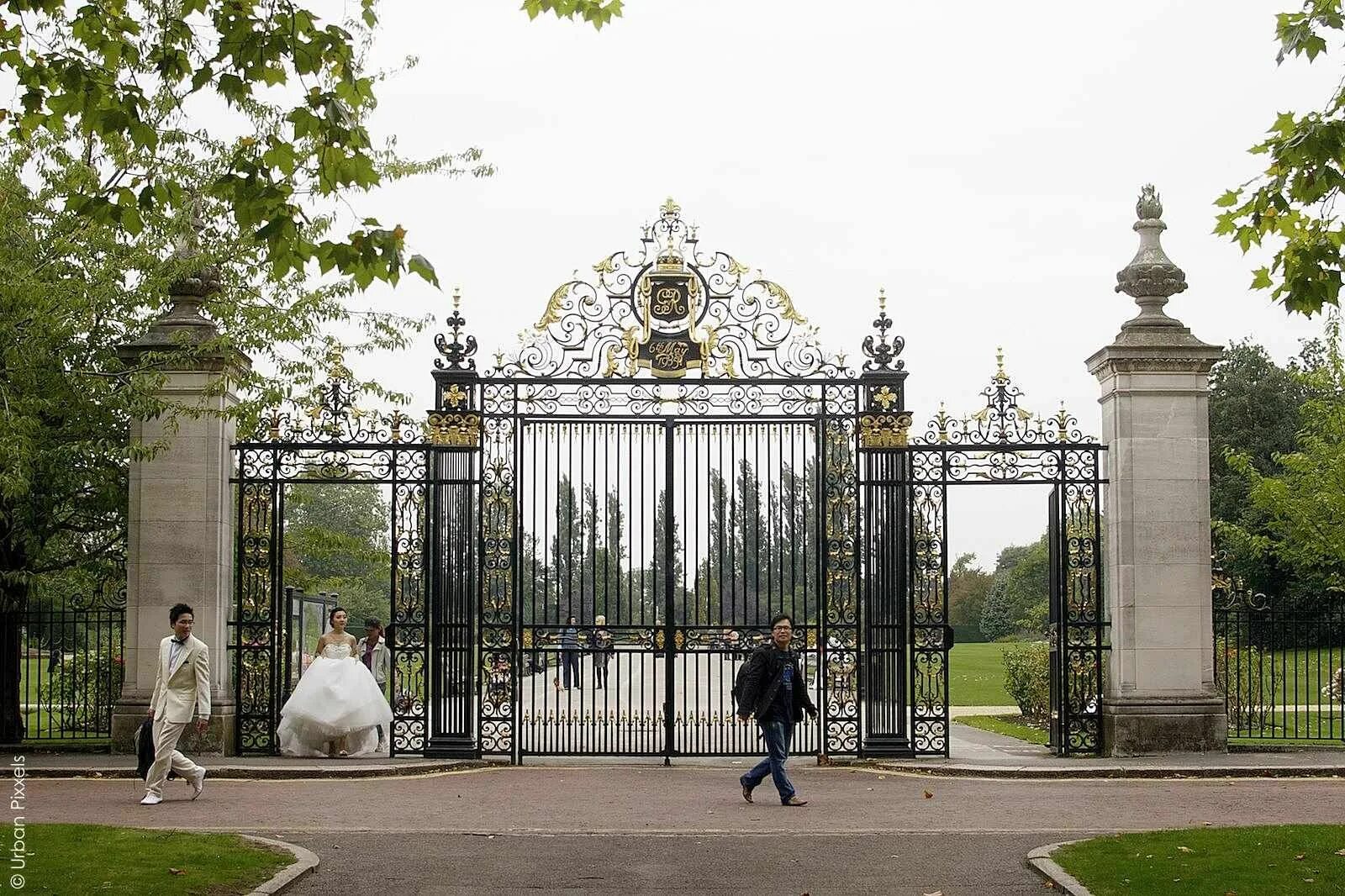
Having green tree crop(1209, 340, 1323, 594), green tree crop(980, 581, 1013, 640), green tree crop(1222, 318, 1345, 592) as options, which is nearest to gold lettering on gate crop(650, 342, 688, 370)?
green tree crop(1222, 318, 1345, 592)

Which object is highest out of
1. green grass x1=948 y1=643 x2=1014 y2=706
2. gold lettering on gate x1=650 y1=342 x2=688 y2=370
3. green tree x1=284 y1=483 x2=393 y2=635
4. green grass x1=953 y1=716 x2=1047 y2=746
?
gold lettering on gate x1=650 y1=342 x2=688 y2=370

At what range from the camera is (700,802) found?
13.6m

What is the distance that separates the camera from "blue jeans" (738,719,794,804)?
13320 mm

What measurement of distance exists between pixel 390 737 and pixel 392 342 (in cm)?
457

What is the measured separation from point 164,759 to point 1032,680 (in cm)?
1309

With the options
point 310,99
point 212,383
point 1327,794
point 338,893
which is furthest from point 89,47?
point 1327,794

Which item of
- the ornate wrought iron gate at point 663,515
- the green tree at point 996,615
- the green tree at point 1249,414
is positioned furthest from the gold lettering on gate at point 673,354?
the green tree at point 996,615

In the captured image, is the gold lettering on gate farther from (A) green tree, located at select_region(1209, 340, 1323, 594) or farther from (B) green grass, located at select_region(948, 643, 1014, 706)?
(A) green tree, located at select_region(1209, 340, 1323, 594)

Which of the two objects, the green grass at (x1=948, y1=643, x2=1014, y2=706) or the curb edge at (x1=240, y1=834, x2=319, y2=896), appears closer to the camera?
the curb edge at (x1=240, y1=834, x2=319, y2=896)

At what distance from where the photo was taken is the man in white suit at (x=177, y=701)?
13.1m

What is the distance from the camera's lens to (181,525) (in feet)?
55.0

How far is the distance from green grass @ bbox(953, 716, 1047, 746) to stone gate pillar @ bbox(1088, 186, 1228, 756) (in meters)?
2.61

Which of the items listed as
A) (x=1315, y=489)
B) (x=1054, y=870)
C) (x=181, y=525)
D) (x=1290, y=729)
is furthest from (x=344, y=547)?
(x=1315, y=489)

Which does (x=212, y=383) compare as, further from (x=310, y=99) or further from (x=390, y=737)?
(x=310, y=99)
